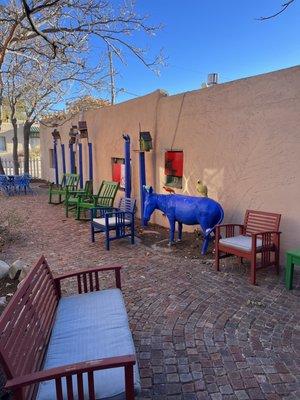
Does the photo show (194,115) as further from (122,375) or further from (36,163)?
(36,163)

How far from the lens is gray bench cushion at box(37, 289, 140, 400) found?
183cm

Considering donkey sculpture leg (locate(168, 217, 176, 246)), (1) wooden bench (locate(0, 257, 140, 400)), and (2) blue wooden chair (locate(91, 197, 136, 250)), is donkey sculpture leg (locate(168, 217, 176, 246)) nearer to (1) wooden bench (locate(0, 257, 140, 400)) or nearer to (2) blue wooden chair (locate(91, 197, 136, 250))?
(2) blue wooden chair (locate(91, 197, 136, 250))

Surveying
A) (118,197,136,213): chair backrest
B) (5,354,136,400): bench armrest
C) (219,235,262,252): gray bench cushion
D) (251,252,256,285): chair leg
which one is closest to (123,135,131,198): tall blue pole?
(118,197,136,213): chair backrest

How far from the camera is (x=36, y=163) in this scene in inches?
766

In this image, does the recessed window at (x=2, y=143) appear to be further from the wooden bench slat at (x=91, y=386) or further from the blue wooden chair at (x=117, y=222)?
the wooden bench slat at (x=91, y=386)

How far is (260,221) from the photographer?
494cm

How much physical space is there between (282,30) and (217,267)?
11.8 ft

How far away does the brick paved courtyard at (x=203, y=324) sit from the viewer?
2.46 metres

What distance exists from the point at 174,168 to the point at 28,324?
5628mm

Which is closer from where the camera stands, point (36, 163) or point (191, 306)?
point (191, 306)

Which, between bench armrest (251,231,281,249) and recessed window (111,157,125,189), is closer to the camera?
bench armrest (251,231,281,249)

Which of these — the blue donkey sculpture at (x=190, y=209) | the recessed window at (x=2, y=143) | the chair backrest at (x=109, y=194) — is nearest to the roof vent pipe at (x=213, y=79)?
the blue donkey sculpture at (x=190, y=209)

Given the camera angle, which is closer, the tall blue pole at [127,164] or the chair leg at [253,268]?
the chair leg at [253,268]

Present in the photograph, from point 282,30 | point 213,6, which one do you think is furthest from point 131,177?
point 282,30
